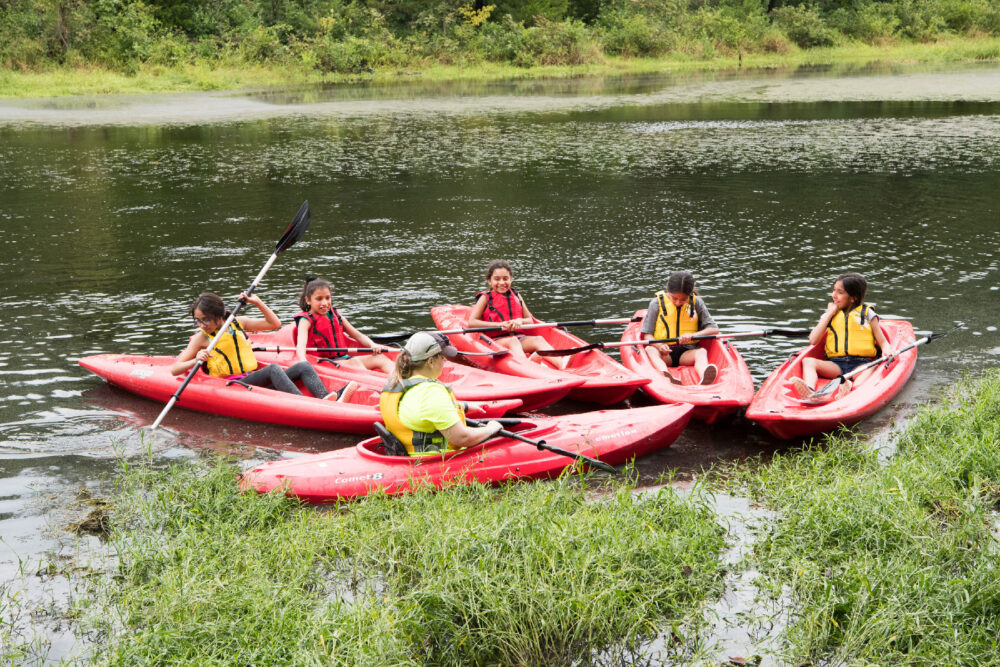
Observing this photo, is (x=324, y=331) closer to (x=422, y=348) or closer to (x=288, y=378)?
(x=288, y=378)

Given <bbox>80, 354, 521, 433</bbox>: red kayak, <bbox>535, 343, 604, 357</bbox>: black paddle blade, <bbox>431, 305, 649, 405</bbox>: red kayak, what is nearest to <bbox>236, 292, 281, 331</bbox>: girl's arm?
<bbox>80, 354, 521, 433</bbox>: red kayak

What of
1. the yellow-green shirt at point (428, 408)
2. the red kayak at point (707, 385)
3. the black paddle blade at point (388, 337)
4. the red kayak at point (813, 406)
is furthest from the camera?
the black paddle blade at point (388, 337)

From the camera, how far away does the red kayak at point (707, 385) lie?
249 inches

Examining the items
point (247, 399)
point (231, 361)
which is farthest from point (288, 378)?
point (231, 361)

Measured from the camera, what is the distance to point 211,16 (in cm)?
3825

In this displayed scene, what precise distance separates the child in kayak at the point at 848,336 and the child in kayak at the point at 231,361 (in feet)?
11.3

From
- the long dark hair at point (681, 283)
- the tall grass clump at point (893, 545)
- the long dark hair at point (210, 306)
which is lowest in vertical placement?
the tall grass clump at point (893, 545)

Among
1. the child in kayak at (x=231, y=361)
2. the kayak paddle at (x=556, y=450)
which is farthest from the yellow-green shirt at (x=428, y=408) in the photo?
the child in kayak at (x=231, y=361)

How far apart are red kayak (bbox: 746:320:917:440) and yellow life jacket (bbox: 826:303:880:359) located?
17 cm

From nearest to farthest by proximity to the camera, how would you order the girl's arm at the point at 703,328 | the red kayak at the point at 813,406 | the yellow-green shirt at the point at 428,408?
the yellow-green shirt at the point at 428,408 < the red kayak at the point at 813,406 < the girl's arm at the point at 703,328

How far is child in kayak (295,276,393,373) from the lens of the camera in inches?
290

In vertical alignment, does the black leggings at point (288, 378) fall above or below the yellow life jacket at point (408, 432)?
below

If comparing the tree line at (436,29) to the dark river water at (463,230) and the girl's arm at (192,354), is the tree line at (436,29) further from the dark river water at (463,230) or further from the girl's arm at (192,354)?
the girl's arm at (192,354)

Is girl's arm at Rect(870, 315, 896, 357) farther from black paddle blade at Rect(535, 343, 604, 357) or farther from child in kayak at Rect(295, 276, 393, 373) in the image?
child in kayak at Rect(295, 276, 393, 373)
